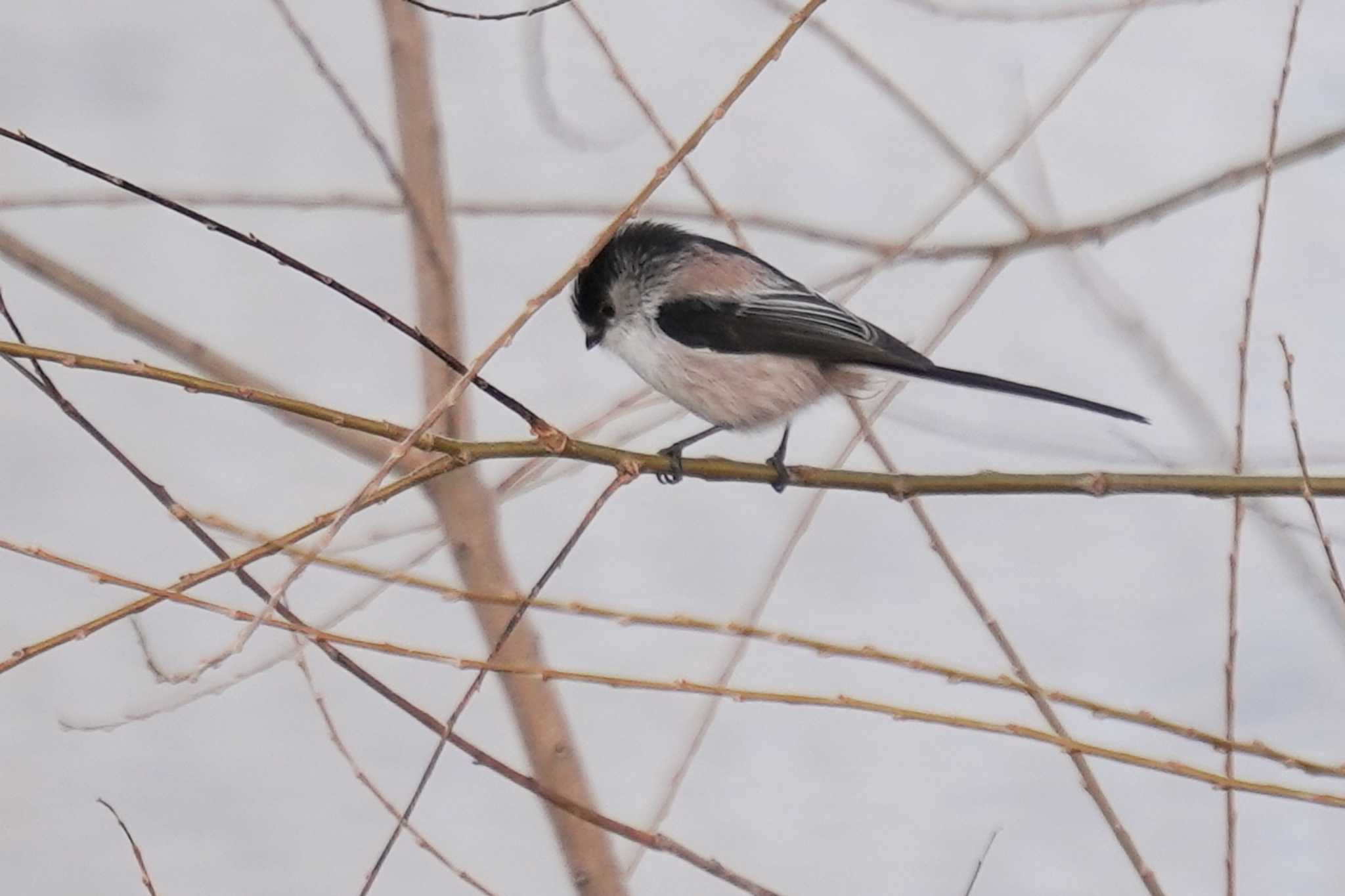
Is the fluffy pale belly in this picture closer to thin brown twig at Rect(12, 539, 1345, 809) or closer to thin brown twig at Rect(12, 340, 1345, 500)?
thin brown twig at Rect(12, 340, 1345, 500)

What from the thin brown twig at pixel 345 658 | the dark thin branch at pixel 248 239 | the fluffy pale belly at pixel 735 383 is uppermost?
the fluffy pale belly at pixel 735 383

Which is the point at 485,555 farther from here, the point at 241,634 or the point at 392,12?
the point at 241,634

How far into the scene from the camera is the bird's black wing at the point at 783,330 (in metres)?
1.00

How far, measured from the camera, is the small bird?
103cm

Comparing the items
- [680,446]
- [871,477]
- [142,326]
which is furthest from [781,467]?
[142,326]

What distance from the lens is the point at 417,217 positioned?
3.25ft

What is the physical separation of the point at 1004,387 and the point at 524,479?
34cm

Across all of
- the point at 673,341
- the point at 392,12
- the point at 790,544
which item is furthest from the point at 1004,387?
the point at 392,12

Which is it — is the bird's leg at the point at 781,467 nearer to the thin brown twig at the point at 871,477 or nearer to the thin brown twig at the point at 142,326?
the thin brown twig at the point at 871,477

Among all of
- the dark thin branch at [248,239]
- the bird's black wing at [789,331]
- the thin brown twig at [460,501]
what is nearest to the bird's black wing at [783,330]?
the bird's black wing at [789,331]

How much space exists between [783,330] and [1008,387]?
224mm

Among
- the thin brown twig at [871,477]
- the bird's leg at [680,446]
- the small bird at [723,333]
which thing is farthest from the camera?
the small bird at [723,333]

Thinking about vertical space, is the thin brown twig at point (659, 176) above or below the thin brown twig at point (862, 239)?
below

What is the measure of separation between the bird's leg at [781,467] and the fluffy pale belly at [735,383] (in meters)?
0.03
